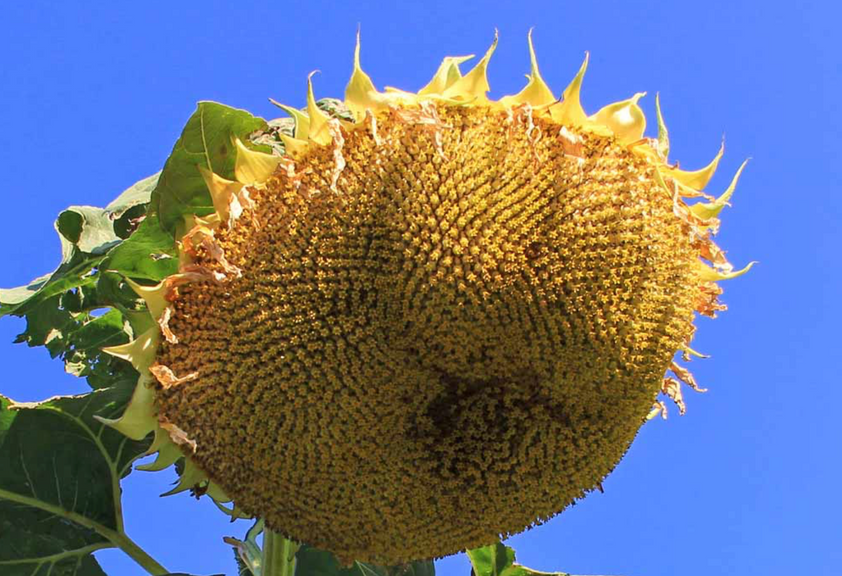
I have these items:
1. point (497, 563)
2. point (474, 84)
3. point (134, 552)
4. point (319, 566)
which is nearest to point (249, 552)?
point (319, 566)

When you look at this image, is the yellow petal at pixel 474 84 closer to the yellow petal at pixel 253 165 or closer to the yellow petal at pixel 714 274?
the yellow petal at pixel 253 165

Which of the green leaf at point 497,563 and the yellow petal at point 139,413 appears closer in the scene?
the yellow petal at point 139,413

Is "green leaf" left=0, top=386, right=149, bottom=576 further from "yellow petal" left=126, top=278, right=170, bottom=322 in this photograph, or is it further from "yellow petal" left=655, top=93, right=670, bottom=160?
"yellow petal" left=655, top=93, right=670, bottom=160

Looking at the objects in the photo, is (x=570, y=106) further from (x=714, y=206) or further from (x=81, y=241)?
(x=81, y=241)

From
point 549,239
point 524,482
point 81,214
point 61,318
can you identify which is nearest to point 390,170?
point 549,239

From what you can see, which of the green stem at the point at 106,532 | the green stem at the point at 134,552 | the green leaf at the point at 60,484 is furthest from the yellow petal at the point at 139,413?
the green stem at the point at 134,552

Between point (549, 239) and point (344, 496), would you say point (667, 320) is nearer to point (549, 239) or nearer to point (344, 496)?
point (549, 239)
